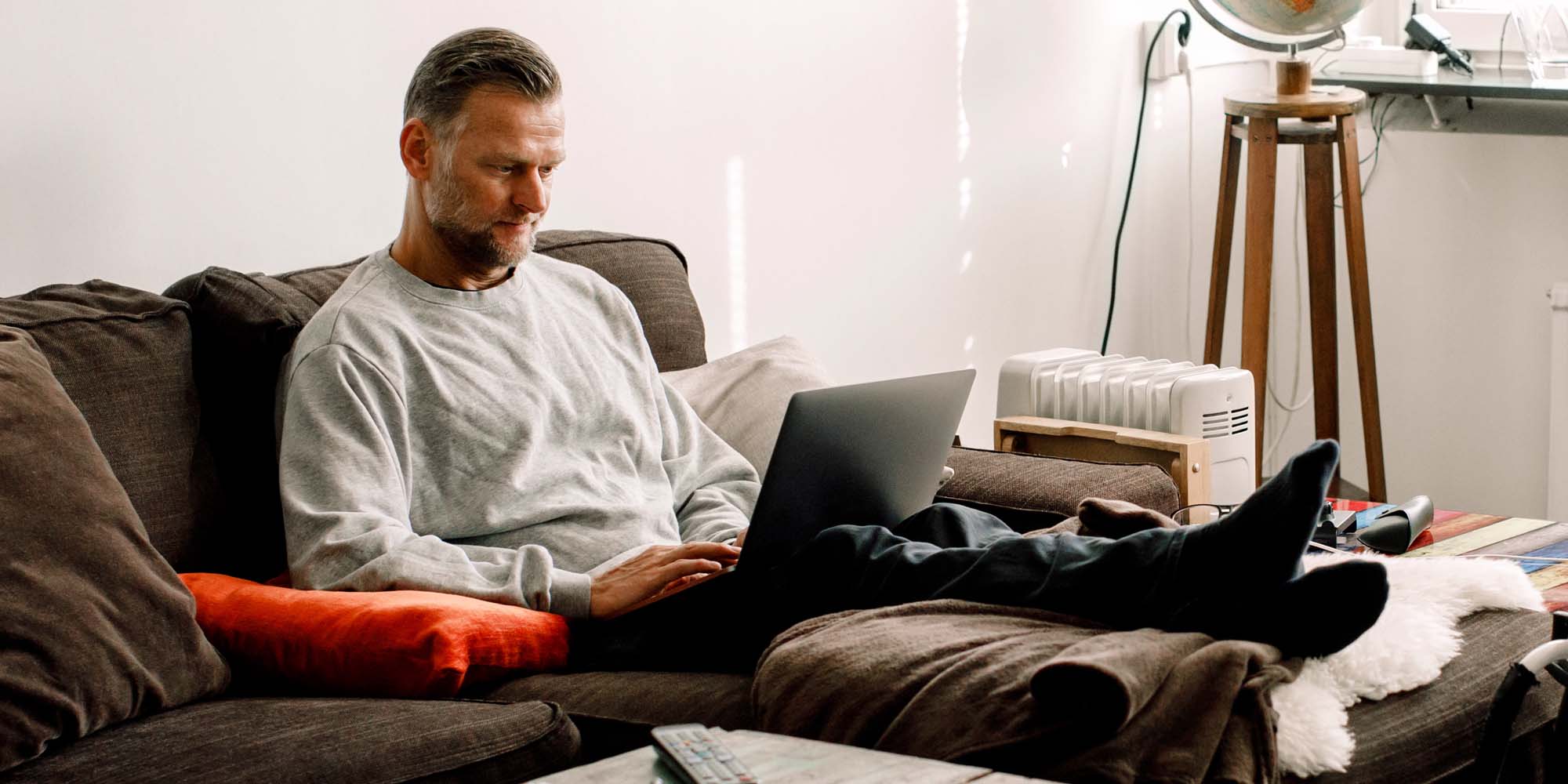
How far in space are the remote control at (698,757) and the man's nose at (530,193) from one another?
0.91 metres

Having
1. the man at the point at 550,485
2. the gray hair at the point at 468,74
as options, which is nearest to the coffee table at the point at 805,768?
the man at the point at 550,485

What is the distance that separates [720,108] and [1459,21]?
5.80ft

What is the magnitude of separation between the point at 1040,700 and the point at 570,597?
591mm

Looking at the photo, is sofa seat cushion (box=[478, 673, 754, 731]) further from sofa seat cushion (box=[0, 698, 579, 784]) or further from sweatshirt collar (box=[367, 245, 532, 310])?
sweatshirt collar (box=[367, 245, 532, 310])

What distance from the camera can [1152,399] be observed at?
2.51 metres

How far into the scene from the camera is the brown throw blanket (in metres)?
1.26

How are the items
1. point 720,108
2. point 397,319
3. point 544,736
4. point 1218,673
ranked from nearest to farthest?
1. point 1218,673
2. point 544,736
3. point 397,319
4. point 720,108

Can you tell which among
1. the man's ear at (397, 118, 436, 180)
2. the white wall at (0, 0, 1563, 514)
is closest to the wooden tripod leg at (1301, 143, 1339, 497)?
the white wall at (0, 0, 1563, 514)

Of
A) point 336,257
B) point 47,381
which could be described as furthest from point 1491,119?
point 47,381

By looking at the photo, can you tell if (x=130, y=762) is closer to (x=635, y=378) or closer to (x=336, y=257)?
(x=635, y=378)

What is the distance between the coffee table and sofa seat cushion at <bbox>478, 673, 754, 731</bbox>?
380 millimetres

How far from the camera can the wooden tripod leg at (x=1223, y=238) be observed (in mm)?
3287

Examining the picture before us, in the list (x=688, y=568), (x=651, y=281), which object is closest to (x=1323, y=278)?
(x=651, y=281)

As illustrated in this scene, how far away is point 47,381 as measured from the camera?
4.92ft
